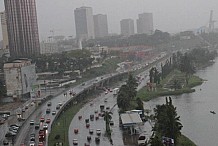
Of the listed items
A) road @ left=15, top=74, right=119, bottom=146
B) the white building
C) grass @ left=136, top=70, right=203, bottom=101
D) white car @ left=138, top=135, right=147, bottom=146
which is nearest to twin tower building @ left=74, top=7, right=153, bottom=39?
grass @ left=136, top=70, right=203, bottom=101

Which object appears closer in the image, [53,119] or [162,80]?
[53,119]

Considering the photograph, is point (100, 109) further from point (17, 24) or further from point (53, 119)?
point (17, 24)

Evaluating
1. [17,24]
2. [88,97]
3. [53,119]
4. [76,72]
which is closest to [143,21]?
[17,24]

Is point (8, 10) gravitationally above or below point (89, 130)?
above

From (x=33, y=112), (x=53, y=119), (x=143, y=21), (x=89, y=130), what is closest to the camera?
(x=89, y=130)

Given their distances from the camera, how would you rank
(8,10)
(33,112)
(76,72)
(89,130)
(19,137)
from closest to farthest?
(19,137) < (89,130) < (33,112) < (76,72) < (8,10)

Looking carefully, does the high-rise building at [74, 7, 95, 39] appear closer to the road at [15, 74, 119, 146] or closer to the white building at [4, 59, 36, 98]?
the road at [15, 74, 119, 146]

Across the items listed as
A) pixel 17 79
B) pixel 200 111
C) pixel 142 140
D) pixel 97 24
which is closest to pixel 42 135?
pixel 142 140
